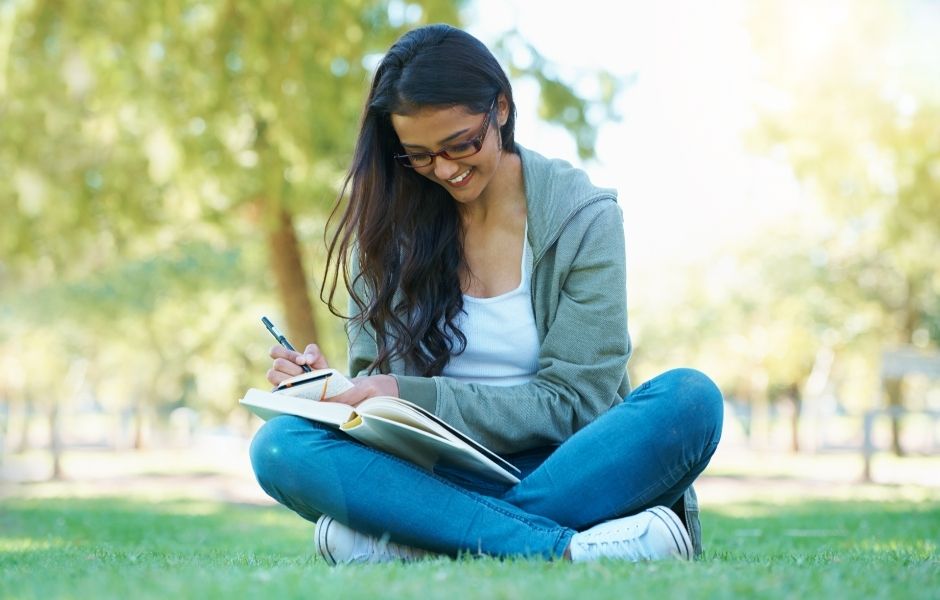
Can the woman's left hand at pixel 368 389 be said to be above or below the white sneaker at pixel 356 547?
above

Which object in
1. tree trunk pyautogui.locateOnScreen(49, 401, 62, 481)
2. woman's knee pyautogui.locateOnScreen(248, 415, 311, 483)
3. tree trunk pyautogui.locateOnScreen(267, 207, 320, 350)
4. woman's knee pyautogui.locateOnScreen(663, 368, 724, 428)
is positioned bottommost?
tree trunk pyautogui.locateOnScreen(49, 401, 62, 481)

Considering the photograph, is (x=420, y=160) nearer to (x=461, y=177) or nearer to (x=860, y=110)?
(x=461, y=177)

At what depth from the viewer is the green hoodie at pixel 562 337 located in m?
3.36

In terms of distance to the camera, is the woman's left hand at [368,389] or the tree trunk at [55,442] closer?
the woman's left hand at [368,389]

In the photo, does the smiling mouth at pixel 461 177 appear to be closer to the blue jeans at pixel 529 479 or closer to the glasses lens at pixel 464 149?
the glasses lens at pixel 464 149

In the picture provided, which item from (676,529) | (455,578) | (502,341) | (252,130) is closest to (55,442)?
(252,130)

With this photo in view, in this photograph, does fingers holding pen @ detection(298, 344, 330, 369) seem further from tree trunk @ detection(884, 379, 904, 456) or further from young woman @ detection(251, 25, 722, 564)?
tree trunk @ detection(884, 379, 904, 456)

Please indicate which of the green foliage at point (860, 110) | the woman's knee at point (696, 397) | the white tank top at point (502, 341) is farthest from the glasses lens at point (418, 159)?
the green foliage at point (860, 110)

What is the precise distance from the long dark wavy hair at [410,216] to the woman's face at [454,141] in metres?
0.03

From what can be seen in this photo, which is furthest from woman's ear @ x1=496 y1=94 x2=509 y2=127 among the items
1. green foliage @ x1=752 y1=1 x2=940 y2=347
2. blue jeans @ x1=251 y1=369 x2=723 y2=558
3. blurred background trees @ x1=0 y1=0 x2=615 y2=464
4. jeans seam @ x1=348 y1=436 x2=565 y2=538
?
green foliage @ x1=752 y1=1 x2=940 y2=347

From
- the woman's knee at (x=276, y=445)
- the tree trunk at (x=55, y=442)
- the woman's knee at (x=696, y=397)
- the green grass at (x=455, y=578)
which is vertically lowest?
the tree trunk at (x=55, y=442)

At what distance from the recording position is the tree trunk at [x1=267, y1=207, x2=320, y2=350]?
1105 centimetres

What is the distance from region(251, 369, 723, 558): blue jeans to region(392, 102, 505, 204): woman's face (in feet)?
2.81

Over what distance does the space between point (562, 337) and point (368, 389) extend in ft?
1.89
